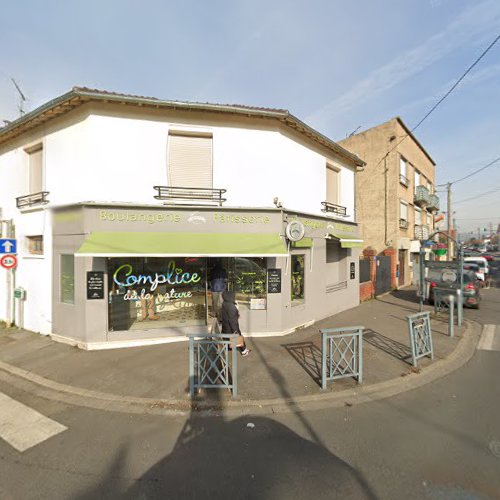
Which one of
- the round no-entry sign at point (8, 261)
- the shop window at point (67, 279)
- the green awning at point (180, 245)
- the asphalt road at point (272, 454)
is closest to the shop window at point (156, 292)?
the green awning at point (180, 245)

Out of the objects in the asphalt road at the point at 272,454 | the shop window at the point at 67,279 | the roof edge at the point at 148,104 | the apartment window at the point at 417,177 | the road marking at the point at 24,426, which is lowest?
the road marking at the point at 24,426

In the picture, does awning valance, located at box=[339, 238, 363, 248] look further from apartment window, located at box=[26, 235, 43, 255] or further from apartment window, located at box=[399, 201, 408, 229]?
apartment window, located at box=[26, 235, 43, 255]

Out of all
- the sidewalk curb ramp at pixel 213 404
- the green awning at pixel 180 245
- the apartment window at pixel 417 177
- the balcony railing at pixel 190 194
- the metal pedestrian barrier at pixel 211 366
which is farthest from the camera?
the apartment window at pixel 417 177

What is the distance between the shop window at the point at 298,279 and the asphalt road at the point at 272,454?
12.9 ft

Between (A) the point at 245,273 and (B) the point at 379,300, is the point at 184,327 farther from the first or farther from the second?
(B) the point at 379,300

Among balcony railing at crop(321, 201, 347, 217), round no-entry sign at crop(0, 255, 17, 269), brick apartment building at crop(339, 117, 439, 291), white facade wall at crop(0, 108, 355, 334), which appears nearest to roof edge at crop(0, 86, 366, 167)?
white facade wall at crop(0, 108, 355, 334)

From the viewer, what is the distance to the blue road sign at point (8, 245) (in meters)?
7.29

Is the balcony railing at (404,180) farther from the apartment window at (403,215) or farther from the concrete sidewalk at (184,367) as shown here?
the concrete sidewalk at (184,367)

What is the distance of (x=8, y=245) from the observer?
7.40 metres

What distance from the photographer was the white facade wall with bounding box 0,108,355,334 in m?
6.25

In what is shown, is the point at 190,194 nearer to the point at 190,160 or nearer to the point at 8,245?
the point at 190,160

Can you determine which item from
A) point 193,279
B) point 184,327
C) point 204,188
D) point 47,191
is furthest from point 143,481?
point 47,191

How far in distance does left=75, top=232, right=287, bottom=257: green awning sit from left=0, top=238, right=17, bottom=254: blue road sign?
3374 mm

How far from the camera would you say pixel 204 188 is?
21.9 ft
